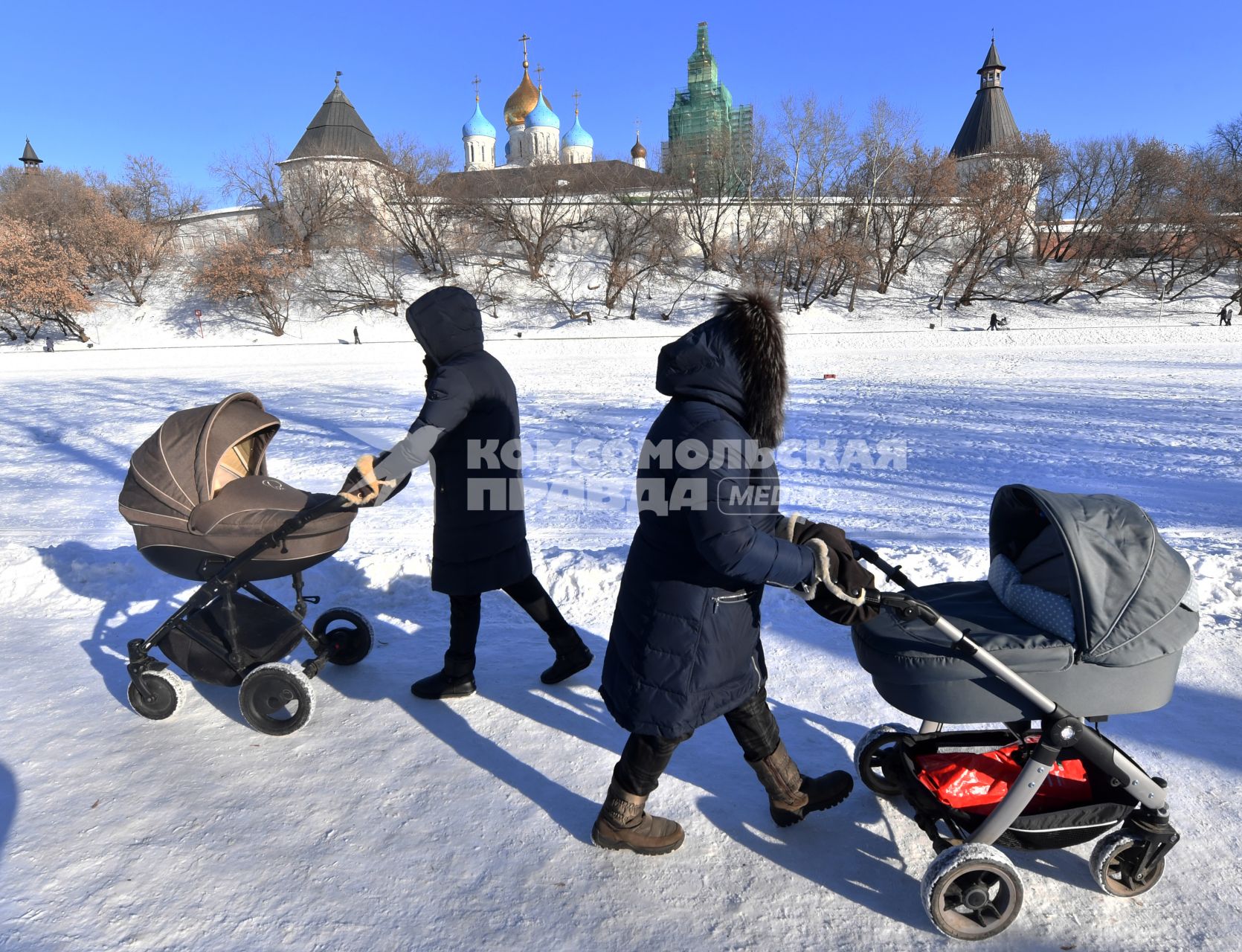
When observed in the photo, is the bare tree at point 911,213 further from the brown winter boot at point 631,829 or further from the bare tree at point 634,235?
the brown winter boot at point 631,829

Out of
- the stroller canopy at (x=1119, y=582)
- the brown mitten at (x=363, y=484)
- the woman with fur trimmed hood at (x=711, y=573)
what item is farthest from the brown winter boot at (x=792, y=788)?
the brown mitten at (x=363, y=484)

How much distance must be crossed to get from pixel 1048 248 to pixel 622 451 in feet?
126

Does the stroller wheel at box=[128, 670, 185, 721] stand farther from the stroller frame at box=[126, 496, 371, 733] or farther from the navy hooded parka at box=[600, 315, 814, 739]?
the navy hooded parka at box=[600, 315, 814, 739]

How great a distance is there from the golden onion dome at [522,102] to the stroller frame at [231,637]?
62.1 metres

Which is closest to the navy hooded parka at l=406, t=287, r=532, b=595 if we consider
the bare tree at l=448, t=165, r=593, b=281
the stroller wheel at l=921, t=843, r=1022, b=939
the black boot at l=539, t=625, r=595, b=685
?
the black boot at l=539, t=625, r=595, b=685

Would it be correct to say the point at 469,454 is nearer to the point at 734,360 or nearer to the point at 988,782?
the point at 734,360

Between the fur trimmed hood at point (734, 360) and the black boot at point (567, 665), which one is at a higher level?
the fur trimmed hood at point (734, 360)

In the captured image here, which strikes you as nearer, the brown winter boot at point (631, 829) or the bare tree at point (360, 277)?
the brown winter boot at point (631, 829)

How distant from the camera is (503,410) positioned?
10.4 ft

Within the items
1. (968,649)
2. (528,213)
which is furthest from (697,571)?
(528,213)

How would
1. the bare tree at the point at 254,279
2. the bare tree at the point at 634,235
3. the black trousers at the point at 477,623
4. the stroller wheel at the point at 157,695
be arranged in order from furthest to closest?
the bare tree at the point at 634,235 → the bare tree at the point at 254,279 → the black trousers at the point at 477,623 → the stroller wheel at the point at 157,695

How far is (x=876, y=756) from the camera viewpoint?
2.64m

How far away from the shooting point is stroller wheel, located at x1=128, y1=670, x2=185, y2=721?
3.21 meters

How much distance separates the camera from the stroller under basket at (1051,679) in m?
2.01
